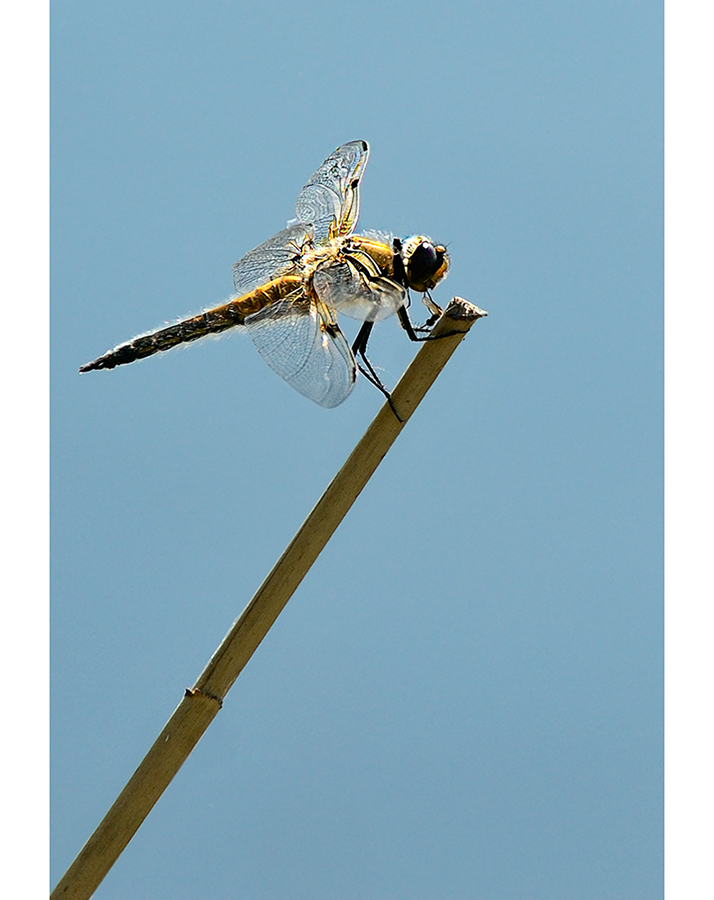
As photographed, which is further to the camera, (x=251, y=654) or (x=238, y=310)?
(x=238, y=310)

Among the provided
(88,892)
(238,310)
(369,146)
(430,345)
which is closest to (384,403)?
(430,345)

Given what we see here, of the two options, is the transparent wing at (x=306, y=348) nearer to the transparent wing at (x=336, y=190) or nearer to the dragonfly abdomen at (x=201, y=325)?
the dragonfly abdomen at (x=201, y=325)

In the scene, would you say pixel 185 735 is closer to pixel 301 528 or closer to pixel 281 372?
pixel 301 528

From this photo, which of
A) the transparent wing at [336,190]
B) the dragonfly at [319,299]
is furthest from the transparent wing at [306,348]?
the transparent wing at [336,190]

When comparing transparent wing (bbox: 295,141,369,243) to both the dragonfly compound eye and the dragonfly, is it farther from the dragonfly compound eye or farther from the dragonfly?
the dragonfly compound eye

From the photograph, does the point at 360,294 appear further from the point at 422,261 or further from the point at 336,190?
the point at 336,190

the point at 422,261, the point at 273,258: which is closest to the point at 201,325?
the point at 273,258
